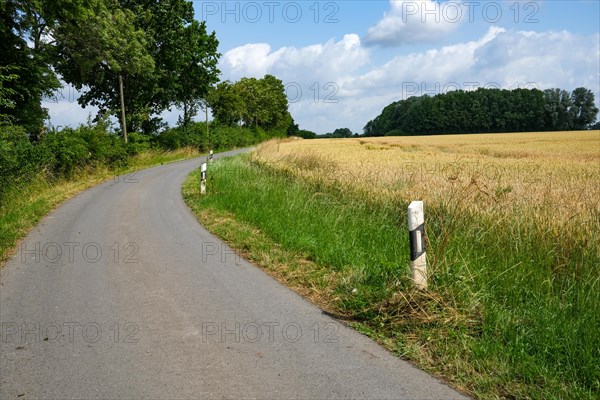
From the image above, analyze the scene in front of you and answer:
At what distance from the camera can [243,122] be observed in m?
73.1

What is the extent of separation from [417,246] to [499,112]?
314 feet

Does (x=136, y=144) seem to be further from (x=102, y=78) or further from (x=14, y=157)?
(x=14, y=157)

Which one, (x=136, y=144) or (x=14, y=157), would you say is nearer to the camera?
(x=14, y=157)

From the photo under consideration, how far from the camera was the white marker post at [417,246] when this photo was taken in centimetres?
469

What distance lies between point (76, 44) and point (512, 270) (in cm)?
2673

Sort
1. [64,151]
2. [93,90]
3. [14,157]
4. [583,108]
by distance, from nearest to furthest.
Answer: [14,157], [64,151], [93,90], [583,108]

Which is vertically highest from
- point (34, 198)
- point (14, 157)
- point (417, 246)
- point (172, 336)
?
point (14, 157)

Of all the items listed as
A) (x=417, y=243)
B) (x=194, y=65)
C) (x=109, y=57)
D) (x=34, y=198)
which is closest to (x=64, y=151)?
(x=34, y=198)

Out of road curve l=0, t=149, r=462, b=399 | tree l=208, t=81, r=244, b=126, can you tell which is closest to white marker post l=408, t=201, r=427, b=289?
road curve l=0, t=149, r=462, b=399

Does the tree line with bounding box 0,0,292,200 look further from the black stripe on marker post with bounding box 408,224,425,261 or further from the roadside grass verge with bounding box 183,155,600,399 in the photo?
the black stripe on marker post with bounding box 408,224,425,261

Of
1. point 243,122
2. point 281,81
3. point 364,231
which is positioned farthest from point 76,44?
point 281,81

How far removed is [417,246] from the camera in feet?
15.4

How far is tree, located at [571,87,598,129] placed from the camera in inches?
3248

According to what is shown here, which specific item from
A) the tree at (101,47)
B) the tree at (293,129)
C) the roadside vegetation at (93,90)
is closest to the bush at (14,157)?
the roadside vegetation at (93,90)
